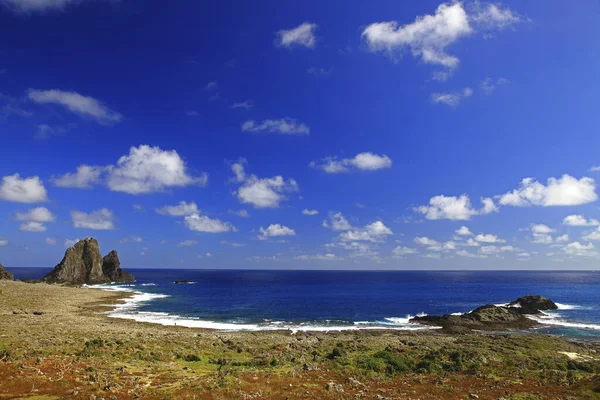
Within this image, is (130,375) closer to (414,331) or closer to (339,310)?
(414,331)

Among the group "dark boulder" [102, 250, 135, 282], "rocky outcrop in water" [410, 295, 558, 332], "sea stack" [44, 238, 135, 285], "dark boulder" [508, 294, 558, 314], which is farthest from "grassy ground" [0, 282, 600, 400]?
"dark boulder" [102, 250, 135, 282]

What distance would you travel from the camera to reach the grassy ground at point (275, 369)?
75.1ft

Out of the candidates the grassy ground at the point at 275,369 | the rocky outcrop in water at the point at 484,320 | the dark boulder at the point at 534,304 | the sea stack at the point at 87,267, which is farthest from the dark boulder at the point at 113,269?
the dark boulder at the point at 534,304

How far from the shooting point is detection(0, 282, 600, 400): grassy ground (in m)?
22.9

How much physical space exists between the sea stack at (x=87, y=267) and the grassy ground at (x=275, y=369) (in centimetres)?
13664

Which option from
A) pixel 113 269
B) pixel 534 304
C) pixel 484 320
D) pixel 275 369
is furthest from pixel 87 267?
pixel 534 304

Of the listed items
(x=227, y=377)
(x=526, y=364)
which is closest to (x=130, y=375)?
(x=227, y=377)

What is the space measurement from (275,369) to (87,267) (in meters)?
180

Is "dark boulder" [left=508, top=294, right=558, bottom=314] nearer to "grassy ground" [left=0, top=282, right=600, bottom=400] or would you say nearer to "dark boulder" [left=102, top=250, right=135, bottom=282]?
"grassy ground" [left=0, top=282, right=600, bottom=400]

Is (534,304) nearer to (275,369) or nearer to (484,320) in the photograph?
(484,320)

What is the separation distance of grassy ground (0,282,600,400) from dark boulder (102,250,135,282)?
157 metres

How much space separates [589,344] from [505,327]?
51.7 feet

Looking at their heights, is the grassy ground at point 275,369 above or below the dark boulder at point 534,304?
above

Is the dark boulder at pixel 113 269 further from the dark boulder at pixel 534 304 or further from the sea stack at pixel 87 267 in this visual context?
the dark boulder at pixel 534 304
